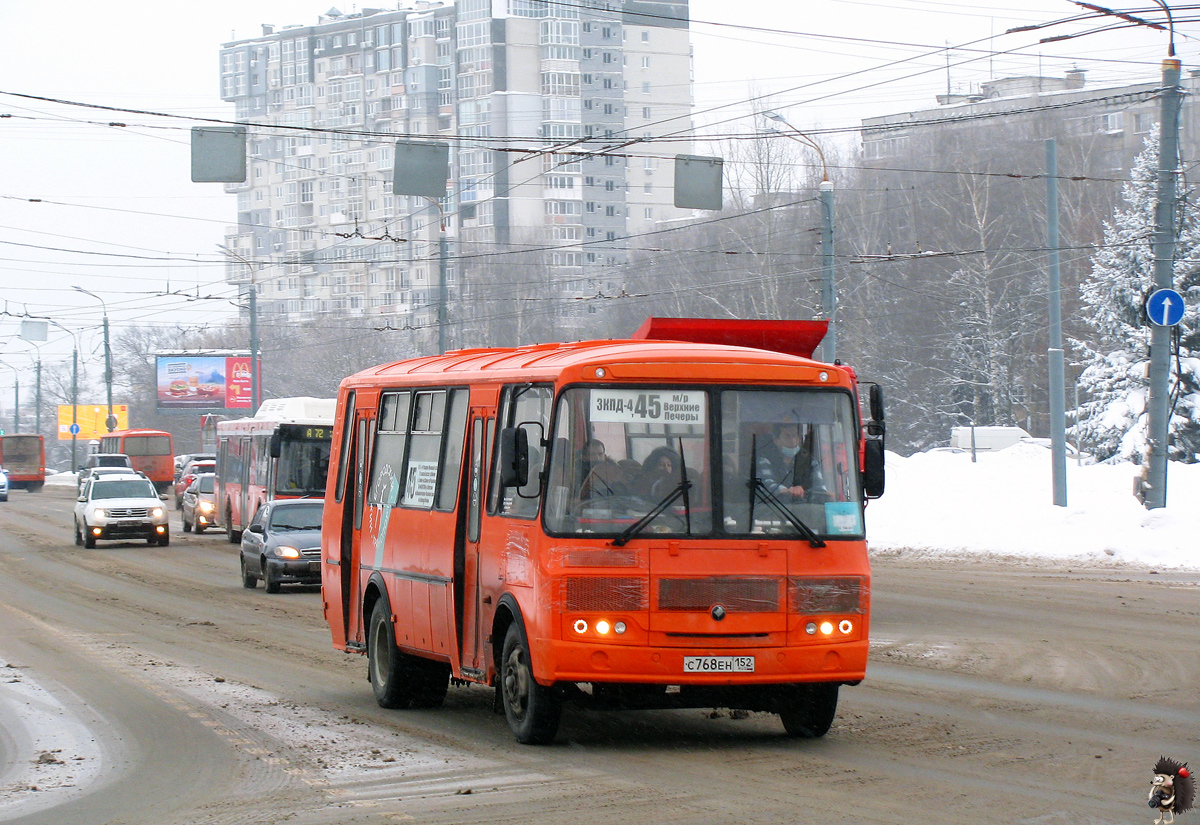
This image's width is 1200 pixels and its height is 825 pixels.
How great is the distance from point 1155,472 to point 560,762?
18.9 m

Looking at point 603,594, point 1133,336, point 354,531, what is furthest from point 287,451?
point 1133,336

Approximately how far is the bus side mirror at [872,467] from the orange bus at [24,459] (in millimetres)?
76264

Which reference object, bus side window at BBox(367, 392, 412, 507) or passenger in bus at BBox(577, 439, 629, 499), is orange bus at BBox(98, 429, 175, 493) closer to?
bus side window at BBox(367, 392, 412, 507)

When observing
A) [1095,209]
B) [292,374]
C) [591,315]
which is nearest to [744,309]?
[1095,209]

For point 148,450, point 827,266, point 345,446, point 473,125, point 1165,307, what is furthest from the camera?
point 473,125

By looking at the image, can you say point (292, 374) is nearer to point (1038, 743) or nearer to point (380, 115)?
point (380, 115)

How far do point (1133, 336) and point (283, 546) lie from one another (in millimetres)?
35007

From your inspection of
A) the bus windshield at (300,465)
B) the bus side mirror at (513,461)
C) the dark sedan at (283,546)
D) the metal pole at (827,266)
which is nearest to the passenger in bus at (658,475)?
the bus side mirror at (513,461)

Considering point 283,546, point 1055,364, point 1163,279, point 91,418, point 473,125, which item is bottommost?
point 283,546

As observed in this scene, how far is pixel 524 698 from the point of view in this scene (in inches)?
367

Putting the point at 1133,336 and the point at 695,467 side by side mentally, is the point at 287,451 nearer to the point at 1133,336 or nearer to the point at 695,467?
the point at 695,467

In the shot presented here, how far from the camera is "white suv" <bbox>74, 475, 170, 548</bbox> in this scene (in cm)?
3575

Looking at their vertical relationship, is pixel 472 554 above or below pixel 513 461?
below

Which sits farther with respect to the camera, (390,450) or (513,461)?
(390,450)
